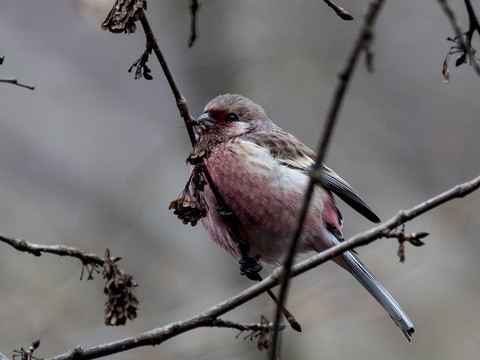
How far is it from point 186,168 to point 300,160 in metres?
4.09

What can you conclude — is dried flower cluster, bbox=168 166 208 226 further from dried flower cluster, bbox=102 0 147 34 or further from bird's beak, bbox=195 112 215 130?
bird's beak, bbox=195 112 215 130

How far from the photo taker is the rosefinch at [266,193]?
4.93 metres

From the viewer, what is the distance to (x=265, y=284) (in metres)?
2.84

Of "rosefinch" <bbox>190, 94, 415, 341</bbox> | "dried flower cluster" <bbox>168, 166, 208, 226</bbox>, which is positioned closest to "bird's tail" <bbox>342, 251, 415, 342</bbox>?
"rosefinch" <bbox>190, 94, 415, 341</bbox>

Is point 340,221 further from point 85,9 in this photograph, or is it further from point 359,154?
point 359,154

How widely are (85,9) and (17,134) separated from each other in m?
4.16

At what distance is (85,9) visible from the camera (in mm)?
6902

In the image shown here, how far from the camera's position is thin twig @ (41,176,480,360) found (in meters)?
2.53

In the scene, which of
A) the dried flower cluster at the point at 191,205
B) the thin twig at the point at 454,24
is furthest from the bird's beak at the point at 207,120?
the thin twig at the point at 454,24

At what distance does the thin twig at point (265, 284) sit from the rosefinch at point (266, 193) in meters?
1.79

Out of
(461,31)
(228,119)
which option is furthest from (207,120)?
(461,31)

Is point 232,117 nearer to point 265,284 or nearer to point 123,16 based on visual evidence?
point 123,16

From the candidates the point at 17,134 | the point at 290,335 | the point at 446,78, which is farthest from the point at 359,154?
the point at 446,78

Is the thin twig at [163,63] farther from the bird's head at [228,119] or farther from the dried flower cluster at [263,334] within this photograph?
the bird's head at [228,119]
